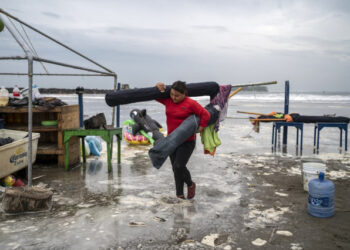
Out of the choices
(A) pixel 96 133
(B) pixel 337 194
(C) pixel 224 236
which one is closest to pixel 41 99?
(A) pixel 96 133

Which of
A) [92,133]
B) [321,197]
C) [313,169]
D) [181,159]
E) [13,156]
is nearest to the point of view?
[321,197]

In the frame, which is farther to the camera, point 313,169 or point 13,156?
point 13,156

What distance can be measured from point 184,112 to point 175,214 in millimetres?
1423

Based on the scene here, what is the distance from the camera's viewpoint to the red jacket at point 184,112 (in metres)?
4.51

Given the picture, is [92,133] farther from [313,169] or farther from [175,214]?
[313,169]

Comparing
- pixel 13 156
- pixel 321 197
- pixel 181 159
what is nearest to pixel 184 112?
pixel 181 159

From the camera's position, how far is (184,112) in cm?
455

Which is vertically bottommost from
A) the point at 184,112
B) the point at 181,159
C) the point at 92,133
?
the point at 181,159

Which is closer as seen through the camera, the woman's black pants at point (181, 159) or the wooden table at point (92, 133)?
the woman's black pants at point (181, 159)

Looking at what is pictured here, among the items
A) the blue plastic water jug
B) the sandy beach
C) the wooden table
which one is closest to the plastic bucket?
the sandy beach

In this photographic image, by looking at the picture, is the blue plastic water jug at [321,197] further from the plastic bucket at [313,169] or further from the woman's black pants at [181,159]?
the woman's black pants at [181,159]

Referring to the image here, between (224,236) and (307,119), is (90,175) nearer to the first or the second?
(224,236)

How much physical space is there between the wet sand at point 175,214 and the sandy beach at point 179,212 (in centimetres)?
1

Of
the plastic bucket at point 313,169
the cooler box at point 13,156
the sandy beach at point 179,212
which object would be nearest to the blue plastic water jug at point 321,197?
the sandy beach at point 179,212
